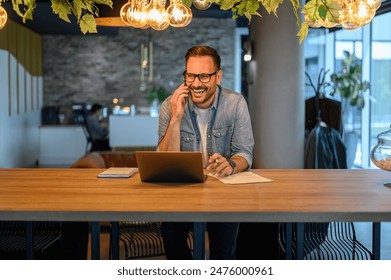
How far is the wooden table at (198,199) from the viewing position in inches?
87.8

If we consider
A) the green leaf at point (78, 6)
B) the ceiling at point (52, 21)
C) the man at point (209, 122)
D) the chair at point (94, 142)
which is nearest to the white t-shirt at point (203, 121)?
the man at point (209, 122)

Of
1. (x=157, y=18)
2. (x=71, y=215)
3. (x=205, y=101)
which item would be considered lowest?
(x=71, y=215)

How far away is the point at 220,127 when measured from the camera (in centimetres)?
337

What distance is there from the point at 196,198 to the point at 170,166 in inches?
13.3

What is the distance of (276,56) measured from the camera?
688 cm

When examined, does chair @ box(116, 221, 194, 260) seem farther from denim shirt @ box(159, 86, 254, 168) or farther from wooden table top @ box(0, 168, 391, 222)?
wooden table top @ box(0, 168, 391, 222)

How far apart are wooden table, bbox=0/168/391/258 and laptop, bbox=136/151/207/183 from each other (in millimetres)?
45

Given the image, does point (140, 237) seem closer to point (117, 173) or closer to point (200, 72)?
point (117, 173)

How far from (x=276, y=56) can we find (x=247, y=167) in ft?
12.5

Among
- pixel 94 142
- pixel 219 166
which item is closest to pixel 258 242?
pixel 219 166

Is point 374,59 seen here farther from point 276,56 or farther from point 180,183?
point 180,183

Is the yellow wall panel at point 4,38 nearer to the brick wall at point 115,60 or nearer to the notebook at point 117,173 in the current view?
the brick wall at point 115,60
